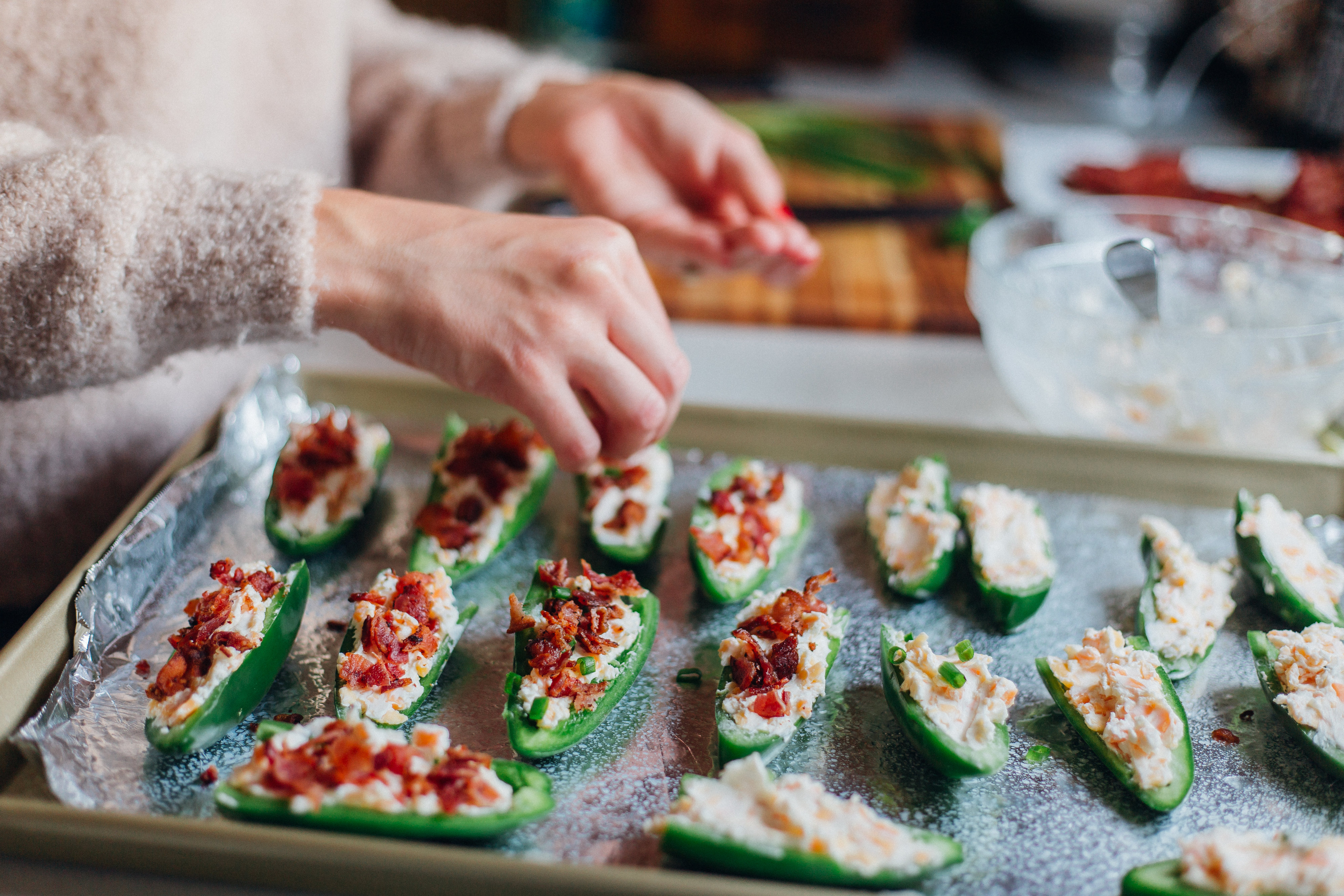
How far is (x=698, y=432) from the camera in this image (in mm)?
1497

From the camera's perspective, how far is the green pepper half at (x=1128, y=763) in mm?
954

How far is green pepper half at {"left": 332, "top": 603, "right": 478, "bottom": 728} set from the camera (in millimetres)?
1021

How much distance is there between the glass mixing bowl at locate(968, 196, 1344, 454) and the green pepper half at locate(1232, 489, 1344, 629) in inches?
10.2

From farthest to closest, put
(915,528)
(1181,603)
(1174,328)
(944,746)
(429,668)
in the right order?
(1174,328) → (915,528) → (1181,603) → (429,668) → (944,746)

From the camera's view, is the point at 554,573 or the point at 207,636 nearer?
the point at 207,636

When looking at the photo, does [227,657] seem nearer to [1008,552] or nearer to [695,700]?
[695,700]

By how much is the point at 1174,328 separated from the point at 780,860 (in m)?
0.98

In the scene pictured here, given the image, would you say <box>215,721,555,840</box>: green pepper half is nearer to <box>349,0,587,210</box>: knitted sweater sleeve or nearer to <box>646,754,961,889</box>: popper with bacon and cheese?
<box>646,754,961,889</box>: popper with bacon and cheese

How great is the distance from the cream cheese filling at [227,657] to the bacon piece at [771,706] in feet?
1.67

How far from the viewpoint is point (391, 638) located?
3.48 feet

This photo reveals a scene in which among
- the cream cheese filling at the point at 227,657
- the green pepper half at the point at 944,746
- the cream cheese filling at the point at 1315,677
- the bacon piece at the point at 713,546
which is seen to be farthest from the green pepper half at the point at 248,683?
the cream cheese filling at the point at 1315,677

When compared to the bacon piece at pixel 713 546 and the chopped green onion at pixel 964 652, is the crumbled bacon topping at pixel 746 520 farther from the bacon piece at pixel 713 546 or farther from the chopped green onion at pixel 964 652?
the chopped green onion at pixel 964 652

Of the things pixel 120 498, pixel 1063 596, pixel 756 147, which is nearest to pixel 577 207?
pixel 756 147

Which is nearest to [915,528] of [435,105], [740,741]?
[740,741]
